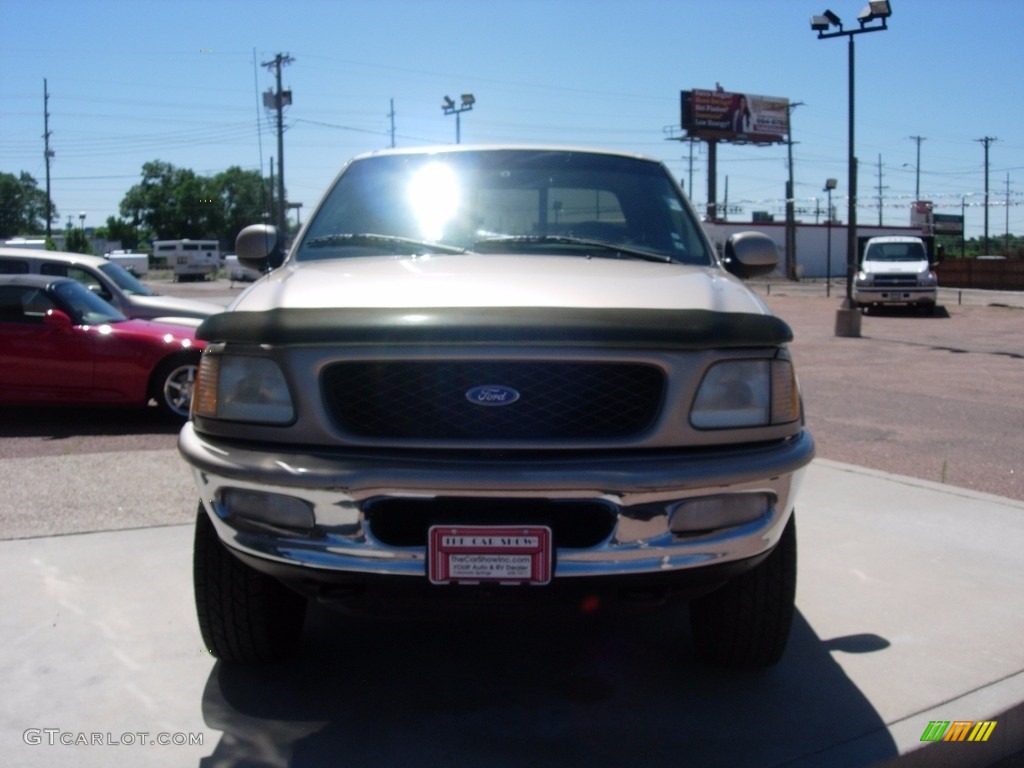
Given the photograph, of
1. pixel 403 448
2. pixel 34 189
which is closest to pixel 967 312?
pixel 403 448

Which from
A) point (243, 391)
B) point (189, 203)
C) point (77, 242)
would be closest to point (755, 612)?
point (243, 391)

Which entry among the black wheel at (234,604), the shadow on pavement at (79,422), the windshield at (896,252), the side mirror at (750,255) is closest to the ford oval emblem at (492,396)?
the black wheel at (234,604)

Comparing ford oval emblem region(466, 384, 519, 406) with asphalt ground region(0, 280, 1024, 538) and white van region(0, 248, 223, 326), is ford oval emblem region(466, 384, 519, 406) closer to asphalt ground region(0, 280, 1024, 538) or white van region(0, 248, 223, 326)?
asphalt ground region(0, 280, 1024, 538)

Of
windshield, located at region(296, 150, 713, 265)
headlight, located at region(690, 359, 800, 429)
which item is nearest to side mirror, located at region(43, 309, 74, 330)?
windshield, located at region(296, 150, 713, 265)

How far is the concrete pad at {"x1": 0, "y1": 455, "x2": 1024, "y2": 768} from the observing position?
3.09m

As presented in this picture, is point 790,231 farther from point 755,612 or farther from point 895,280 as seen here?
point 755,612

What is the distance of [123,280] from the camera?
44.0 feet

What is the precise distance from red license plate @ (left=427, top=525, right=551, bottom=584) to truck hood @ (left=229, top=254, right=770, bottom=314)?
649 millimetres

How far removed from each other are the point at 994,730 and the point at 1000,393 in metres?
9.59

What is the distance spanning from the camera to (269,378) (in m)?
3.08

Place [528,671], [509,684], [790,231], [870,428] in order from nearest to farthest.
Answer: [509,684]
[528,671]
[870,428]
[790,231]

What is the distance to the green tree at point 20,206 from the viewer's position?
368 feet

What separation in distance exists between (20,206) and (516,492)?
126 m

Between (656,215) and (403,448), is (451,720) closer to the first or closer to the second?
(403,448)
